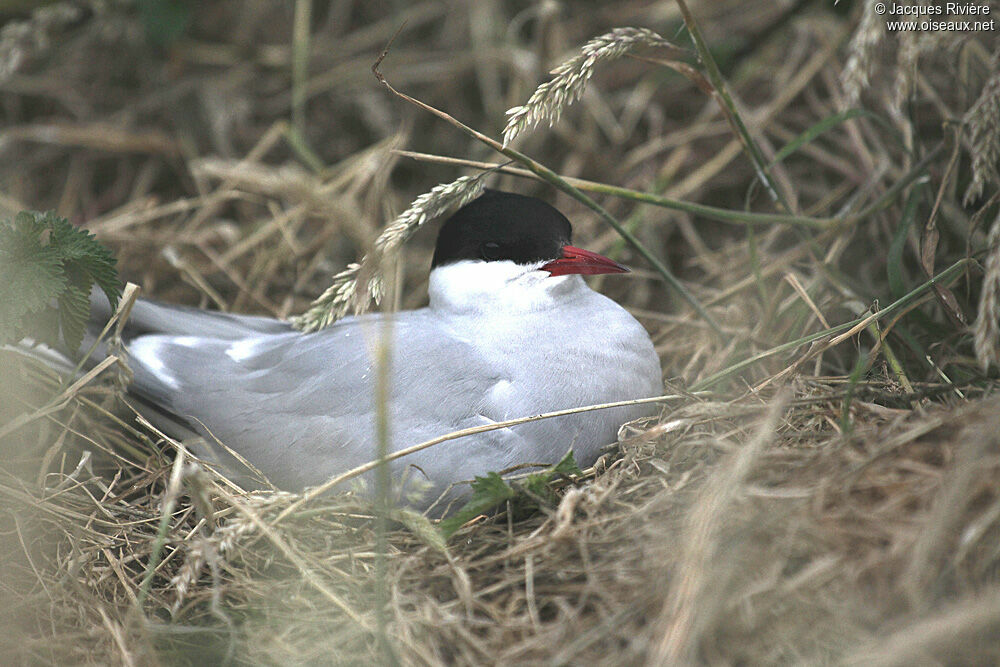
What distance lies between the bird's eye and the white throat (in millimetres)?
17

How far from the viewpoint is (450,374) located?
2.06 meters

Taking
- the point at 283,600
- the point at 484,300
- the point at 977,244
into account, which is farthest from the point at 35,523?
the point at 977,244

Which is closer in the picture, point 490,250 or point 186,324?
point 490,250

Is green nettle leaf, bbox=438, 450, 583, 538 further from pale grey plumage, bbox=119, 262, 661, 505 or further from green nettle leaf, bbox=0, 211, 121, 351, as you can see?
green nettle leaf, bbox=0, 211, 121, 351

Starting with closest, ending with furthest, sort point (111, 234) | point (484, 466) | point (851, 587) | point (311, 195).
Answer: point (311, 195)
point (851, 587)
point (484, 466)
point (111, 234)

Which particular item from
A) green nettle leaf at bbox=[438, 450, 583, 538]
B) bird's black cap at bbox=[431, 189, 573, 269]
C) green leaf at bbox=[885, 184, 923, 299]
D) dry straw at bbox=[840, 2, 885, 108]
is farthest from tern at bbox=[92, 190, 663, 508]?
dry straw at bbox=[840, 2, 885, 108]

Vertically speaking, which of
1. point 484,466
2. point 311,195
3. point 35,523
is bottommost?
point 35,523

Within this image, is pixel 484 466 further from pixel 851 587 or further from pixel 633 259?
pixel 633 259

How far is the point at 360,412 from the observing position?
6.70 feet

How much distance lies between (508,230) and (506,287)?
0.52 feet

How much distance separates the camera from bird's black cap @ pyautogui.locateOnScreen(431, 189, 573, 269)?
217cm

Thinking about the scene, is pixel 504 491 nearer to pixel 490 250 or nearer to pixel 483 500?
pixel 483 500

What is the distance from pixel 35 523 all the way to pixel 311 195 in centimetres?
152

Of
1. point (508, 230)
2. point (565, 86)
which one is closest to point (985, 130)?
point (565, 86)
